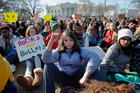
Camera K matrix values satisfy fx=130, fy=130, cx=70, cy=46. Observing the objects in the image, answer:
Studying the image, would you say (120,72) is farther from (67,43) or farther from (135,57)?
A: (67,43)

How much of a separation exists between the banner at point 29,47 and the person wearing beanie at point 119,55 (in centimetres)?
189

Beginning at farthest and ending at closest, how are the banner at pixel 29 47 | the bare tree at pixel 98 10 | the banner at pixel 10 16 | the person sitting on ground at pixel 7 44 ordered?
the bare tree at pixel 98 10 → the banner at pixel 10 16 → the person sitting on ground at pixel 7 44 → the banner at pixel 29 47

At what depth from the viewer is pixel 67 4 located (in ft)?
268

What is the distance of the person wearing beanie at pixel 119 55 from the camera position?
2.38 metres

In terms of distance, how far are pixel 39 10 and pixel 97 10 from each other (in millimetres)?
24045

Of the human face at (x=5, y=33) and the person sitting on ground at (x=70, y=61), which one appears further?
the human face at (x=5, y=33)

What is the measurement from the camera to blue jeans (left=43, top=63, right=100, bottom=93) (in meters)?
2.01

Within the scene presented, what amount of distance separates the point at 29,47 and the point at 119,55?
2.29 metres

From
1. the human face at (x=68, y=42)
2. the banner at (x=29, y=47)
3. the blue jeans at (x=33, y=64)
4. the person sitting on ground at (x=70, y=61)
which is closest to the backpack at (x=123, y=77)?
the person sitting on ground at (x=70, y=61)

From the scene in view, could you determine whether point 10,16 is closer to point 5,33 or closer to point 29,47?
point 5,33

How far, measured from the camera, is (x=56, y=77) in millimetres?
2219

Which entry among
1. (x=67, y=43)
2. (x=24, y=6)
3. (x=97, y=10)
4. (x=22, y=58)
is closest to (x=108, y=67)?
(x=67, y=43)

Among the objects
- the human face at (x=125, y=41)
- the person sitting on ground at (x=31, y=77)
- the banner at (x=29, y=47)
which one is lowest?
the person sitting on ground at (x=31, y=77)

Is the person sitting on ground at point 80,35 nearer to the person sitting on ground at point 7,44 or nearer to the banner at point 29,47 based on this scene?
the banner at point 29,47
